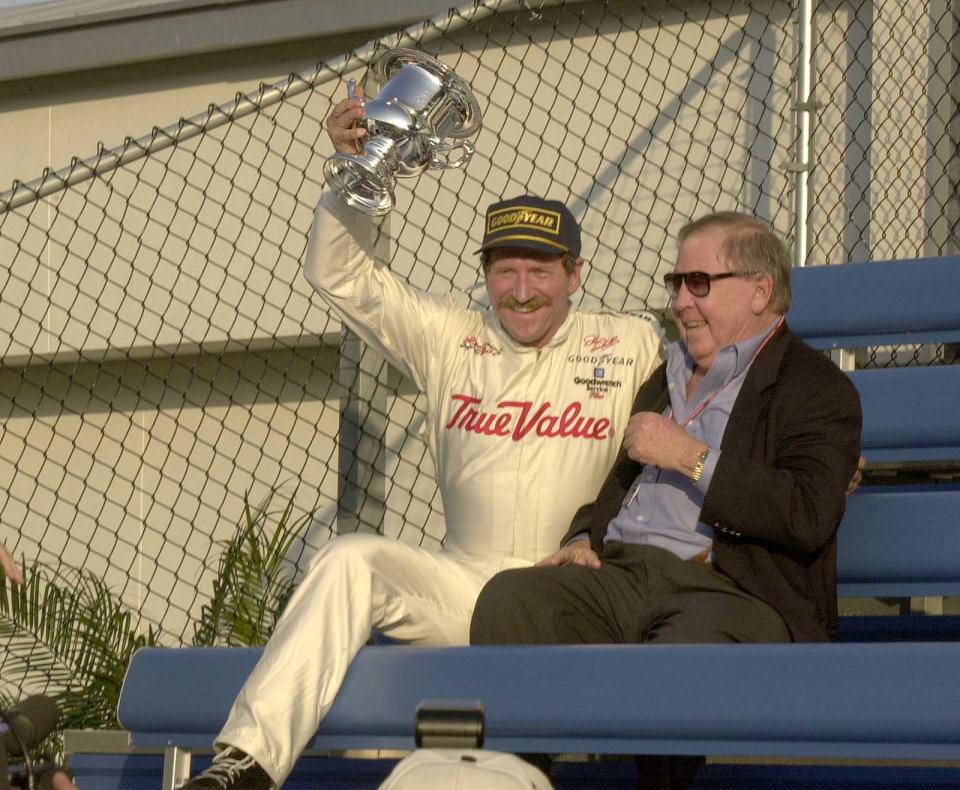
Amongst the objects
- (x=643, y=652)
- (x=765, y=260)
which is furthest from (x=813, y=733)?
(x=765, y=260)

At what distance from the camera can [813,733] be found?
2666mm

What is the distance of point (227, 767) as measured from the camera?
2.75 m

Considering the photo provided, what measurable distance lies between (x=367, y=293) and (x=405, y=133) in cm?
37

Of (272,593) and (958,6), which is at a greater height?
(958,6)

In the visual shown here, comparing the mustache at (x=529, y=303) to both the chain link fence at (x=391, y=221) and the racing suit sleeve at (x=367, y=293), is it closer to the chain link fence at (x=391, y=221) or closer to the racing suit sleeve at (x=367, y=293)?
the racing suit sleeve at (x=367, y=293)

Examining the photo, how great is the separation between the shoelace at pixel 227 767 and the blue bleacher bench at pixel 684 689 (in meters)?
0.22

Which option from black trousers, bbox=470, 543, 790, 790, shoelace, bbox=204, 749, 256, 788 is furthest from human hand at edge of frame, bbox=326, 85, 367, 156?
shoelace, bbox=204, 749, 256, 788

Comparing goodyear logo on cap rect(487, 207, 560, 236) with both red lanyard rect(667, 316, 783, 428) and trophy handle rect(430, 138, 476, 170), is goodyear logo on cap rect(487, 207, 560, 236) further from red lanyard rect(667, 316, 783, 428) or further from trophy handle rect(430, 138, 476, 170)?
red lanyard rect(667, 316, 783, 428)

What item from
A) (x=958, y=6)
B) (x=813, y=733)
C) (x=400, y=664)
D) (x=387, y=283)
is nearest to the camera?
(x=813, y=733)

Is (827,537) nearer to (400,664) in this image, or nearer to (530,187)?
(400,664)

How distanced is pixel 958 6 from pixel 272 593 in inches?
116

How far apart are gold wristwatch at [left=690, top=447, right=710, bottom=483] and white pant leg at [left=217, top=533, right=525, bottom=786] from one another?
0.60 metres

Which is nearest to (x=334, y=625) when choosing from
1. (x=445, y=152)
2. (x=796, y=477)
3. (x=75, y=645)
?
(x=796, y=477)

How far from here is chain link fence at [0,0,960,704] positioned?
17.3 ft
